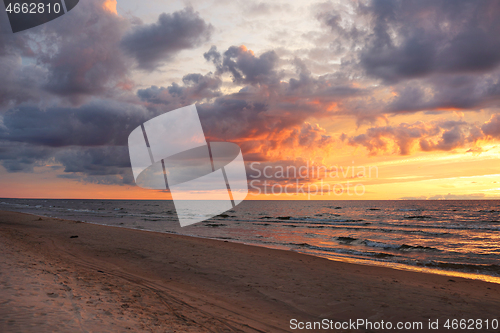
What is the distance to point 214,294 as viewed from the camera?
30.5ft

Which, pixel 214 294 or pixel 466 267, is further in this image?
pixel 466 267

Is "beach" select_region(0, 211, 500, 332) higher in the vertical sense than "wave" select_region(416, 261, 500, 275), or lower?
higher

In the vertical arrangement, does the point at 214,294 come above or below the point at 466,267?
above

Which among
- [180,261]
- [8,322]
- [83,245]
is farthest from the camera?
[83,245]

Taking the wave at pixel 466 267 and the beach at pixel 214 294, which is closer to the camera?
the beach at pixel 214 294

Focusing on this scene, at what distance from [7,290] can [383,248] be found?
22.3m

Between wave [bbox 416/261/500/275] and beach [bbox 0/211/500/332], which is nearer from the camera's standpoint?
beach [bbox 0/211/500/332]

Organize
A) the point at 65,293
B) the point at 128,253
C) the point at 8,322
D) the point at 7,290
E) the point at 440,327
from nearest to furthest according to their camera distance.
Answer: the point at 8,322
the point at 7,290
the point at 65,293
the point at 440,327
the point at 128,253

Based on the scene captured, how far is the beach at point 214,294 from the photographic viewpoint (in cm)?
581

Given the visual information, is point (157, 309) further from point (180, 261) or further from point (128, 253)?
point (128, 253)

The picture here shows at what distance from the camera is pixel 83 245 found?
17.5 metres

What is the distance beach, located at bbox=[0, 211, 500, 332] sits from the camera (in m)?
5.81

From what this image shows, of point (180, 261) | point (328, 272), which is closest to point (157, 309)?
point (180, 261)

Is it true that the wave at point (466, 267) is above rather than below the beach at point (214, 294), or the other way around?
below
